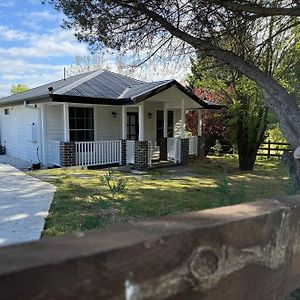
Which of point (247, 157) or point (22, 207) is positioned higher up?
point (247, 157)

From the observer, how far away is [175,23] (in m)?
6.39

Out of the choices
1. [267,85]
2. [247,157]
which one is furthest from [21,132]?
[267,85]

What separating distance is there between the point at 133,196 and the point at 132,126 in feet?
29.0

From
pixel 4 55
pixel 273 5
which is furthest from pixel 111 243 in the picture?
pixel 4 55

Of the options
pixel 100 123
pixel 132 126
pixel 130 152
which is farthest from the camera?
pixel 132 126

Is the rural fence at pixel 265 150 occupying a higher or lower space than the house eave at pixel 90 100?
lower

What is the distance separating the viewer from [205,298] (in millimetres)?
1103

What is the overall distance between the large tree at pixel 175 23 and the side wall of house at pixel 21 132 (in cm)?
869

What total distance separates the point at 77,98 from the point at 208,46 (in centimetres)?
785

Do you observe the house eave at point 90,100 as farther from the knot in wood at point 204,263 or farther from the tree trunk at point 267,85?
the knot in wood at point 204,263

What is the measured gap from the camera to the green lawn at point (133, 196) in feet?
17.6

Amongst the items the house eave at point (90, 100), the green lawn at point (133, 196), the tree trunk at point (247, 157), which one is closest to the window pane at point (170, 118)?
the house eave at point (90, 100)

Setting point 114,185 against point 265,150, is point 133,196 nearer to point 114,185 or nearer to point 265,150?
point 114,185

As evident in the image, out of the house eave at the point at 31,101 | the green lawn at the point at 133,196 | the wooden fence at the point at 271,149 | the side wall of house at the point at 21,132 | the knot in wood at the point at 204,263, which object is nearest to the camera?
the knot in wood at the point at 204,263
